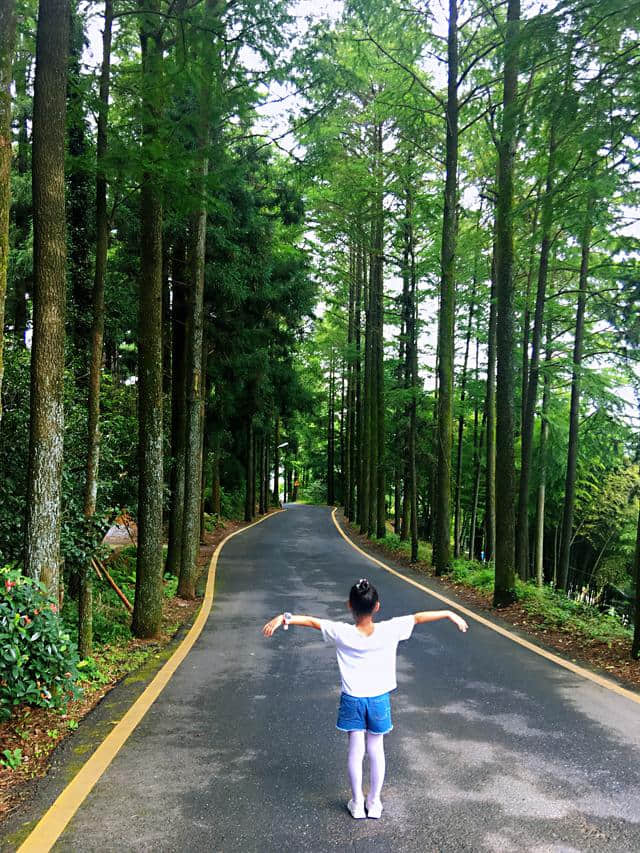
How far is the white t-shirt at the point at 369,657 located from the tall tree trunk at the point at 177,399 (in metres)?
9.54

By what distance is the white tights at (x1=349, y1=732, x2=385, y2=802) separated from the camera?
3.53 meters

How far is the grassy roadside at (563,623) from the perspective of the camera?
7.14m

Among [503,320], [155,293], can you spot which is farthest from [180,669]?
[503,320]

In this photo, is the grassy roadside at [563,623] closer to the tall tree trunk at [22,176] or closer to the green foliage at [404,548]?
the green foliage at [404,548]

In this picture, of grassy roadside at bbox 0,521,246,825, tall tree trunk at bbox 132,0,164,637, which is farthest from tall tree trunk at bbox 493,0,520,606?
tall tree trunk at bbox 132,0,164,637

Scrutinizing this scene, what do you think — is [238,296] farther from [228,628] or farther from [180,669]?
[180,669]

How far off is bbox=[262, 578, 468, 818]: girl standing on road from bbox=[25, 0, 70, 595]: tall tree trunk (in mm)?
3133

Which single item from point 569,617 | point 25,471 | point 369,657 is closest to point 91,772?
point 369,657

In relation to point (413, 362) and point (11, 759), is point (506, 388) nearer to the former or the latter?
point (11, 759)

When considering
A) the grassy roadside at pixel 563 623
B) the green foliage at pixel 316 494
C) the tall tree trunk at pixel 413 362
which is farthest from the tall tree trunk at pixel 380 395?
the green foliage at pixel 316 494

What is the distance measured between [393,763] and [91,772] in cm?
203

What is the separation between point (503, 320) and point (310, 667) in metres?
7.09

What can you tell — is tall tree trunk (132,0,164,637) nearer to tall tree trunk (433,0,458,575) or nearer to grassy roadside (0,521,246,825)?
grassy roadside (0,521,246,825)

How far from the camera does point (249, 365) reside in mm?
18438
